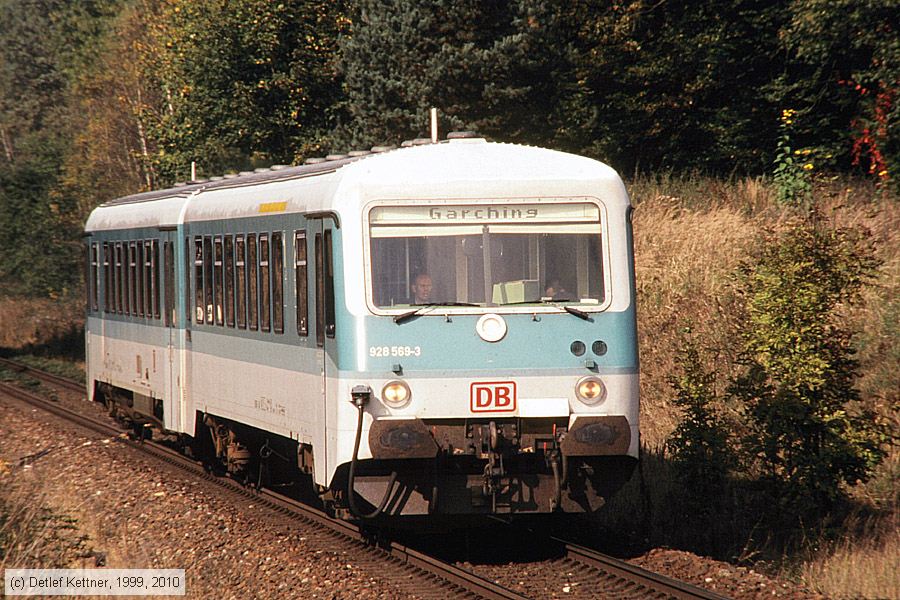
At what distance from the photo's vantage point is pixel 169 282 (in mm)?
15320

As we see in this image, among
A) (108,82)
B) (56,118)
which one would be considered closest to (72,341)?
(108,82)

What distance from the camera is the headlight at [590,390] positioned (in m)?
10.1

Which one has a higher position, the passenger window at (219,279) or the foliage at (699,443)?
the passenger window at (219,279)

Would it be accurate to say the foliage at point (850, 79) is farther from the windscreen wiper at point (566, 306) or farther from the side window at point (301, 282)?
the side window at point (301, 282)

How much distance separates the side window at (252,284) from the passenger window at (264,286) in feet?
0.40

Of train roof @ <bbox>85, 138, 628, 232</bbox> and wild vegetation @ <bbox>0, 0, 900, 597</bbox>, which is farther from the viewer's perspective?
wild vegetation @ <bbox>0, 0, 900, 597</bbox>

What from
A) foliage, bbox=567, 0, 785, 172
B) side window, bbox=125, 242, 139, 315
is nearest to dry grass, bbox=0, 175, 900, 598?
foliage, bbox=567, 0, 785, 172

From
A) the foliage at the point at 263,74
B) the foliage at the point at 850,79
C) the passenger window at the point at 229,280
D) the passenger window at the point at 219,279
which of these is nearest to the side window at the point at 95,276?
the passenger window at the point at 219,279

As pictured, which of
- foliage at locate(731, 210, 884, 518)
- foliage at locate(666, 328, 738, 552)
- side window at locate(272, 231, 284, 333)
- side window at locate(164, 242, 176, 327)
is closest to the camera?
foliage at locate(731, 210, 884, 518)

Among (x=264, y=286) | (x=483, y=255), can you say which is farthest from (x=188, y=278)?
(x=483, y=255)

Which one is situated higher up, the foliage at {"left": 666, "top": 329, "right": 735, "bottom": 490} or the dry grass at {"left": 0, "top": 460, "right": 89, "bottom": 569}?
the foliage at {"left": 666, "top": 329, "right": 735, "bottom": 490}

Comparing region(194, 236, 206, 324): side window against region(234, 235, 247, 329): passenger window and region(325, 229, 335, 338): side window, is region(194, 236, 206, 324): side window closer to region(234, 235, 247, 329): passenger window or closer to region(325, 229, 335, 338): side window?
region(234, 235, 247, 329): passenger window

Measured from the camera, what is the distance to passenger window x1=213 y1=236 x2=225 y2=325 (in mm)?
13406

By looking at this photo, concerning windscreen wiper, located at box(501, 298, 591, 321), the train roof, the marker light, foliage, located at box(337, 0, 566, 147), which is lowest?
the marker light
